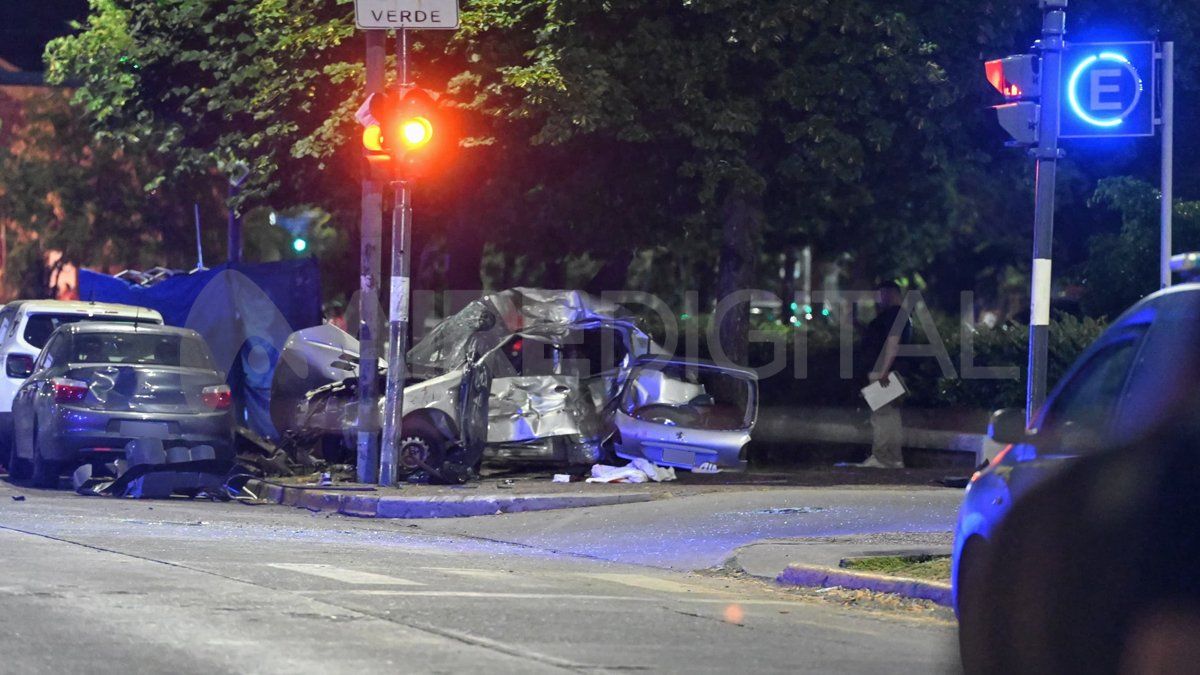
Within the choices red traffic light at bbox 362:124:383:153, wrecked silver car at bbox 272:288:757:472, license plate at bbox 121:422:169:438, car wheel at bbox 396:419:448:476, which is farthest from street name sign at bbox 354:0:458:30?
license plate at bbox 121:422:169:438

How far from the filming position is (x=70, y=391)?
53.5 feet

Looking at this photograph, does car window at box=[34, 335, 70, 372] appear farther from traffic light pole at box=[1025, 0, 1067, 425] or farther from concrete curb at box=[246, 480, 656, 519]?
traffic light pole at box=[1025, 0, 1067, 425]

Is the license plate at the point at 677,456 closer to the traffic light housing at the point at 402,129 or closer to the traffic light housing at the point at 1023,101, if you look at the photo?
the traffic light housing at the point at 402,129

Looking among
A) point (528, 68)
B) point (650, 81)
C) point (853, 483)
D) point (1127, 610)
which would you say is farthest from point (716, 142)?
point (1127, 610)

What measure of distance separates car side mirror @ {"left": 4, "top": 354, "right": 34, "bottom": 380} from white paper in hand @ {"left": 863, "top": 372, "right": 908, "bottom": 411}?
8.60 m

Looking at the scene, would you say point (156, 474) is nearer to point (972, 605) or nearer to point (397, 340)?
point (397, 340)

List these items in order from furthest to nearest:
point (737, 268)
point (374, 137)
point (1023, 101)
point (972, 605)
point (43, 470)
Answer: point (737, 268)
point (43, 470)
point (374, 137)
point (1023, 101)
point (972, 605)

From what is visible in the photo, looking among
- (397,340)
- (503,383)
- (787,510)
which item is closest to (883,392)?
(503,383)

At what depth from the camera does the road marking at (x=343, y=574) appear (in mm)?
9688

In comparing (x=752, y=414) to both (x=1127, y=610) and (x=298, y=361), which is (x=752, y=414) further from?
(x=1127, y=610)

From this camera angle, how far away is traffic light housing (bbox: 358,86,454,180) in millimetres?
15883

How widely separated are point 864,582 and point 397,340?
7.02m

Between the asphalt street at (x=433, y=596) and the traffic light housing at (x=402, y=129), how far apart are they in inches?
137

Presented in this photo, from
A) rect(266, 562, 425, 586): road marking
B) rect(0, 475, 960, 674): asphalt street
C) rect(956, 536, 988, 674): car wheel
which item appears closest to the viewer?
rect(956, 536, 988, 674): car wheel
